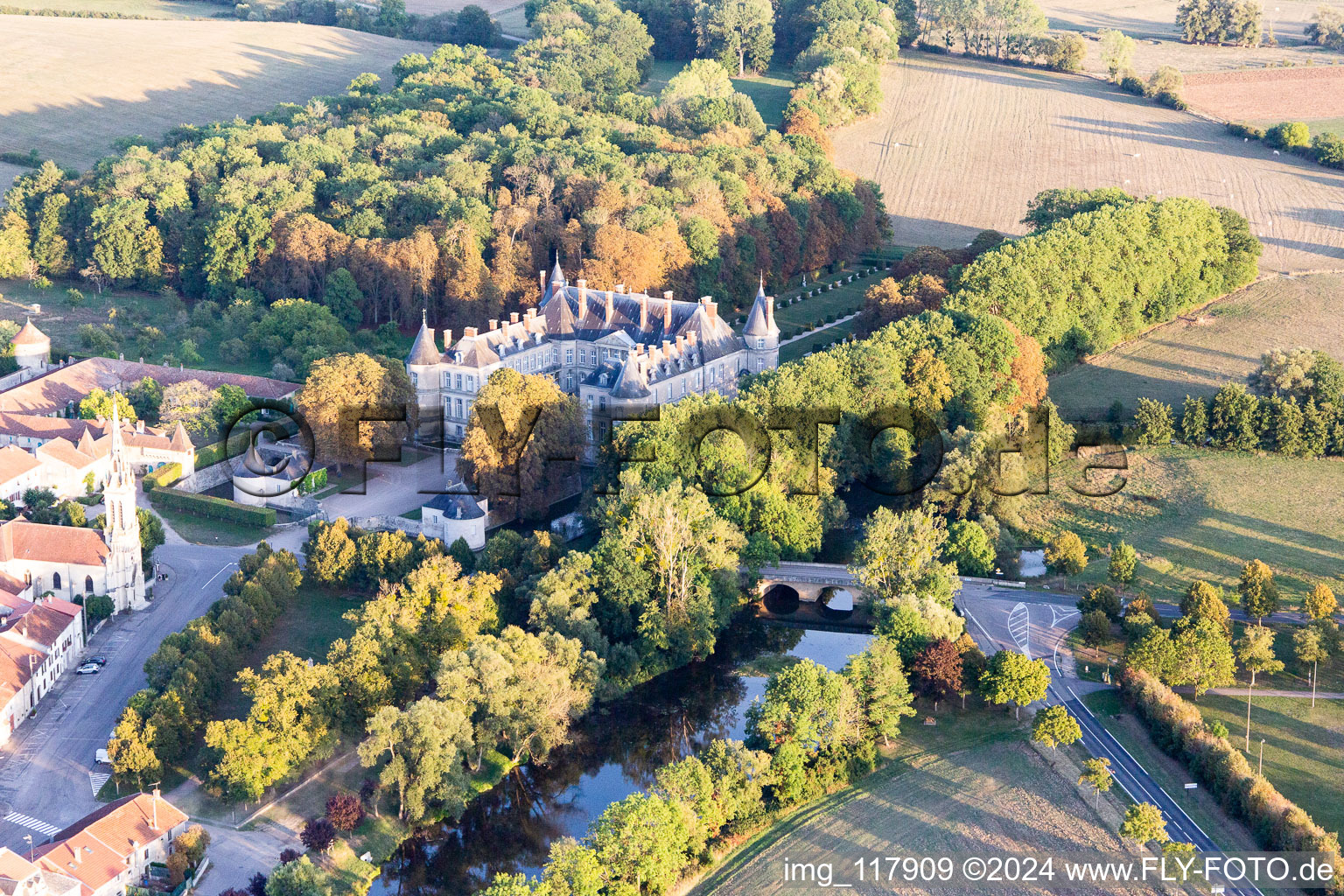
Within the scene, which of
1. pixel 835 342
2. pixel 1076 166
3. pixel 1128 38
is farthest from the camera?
pixel 1128 38

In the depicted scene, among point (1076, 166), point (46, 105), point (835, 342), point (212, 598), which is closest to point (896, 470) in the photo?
point (835, 342)

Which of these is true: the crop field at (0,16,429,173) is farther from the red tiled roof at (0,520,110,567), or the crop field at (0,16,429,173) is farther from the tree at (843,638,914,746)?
the tree at (843,638,914,746)

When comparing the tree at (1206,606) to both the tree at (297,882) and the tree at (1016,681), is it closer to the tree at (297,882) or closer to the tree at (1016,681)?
the tree at (1016,681)

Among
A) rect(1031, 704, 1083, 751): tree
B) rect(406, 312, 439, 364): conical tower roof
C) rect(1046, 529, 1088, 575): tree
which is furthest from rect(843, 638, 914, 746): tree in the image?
rect(406, 312, 439, 364): conical tower roof

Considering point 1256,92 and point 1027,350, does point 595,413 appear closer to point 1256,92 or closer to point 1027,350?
point 1027,350

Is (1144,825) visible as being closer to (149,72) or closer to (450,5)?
(149,72)

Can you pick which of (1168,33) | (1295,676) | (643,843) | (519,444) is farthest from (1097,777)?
(1168,33)
